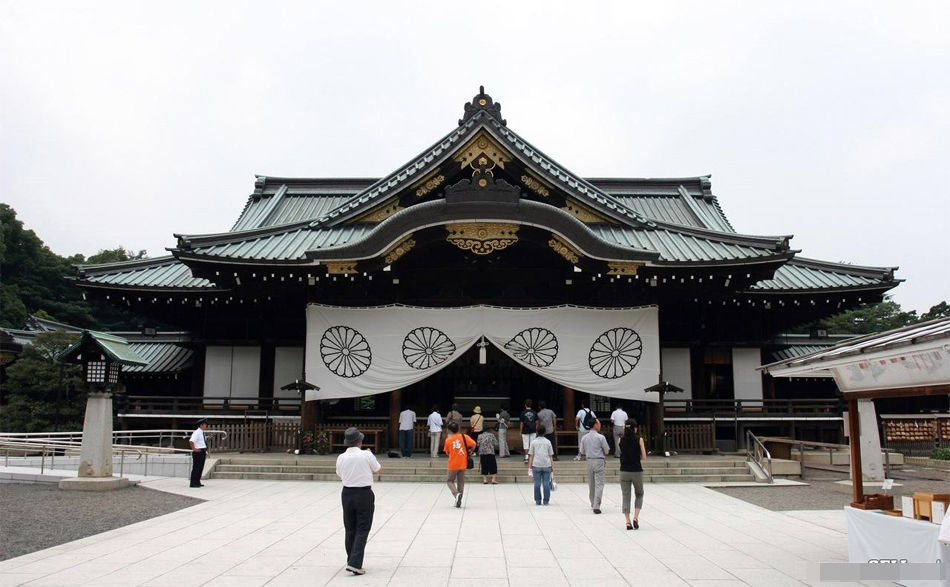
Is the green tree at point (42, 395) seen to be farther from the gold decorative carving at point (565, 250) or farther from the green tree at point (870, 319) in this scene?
the green tree at point (870, 319)

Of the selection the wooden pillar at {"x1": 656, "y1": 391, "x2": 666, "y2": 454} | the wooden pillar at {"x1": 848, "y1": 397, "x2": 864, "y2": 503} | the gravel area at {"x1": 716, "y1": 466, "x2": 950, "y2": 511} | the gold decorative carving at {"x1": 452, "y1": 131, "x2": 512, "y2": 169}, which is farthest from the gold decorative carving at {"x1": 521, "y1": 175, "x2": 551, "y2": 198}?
the wooden pillar at {"x1": 848, "y1": 397, "x2": 864, "y2": 503}

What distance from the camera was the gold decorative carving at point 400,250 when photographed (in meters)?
17.0

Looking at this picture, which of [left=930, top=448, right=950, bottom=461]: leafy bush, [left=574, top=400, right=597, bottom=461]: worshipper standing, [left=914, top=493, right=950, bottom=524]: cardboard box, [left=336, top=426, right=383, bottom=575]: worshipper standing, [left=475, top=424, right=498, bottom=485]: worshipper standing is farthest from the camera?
[left=930, top=448, right=950, bottom=461]: leafy bush

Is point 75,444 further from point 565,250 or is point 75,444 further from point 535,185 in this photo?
point 535,185

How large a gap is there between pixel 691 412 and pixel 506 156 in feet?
27.4

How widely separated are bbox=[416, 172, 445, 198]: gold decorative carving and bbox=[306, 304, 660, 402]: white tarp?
124 inches

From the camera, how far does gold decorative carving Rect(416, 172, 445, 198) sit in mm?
18109

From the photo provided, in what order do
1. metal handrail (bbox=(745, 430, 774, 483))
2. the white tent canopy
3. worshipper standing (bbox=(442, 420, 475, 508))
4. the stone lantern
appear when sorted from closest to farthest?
the white tent canopy < worshipper standing (bbox=(442, 420, 475, 508)) < the stone lantern < metal handrail (bbox=(745, 430, 774, 483))

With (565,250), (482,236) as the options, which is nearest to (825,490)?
Answer: (565,250)

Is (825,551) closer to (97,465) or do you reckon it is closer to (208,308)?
(97,465)

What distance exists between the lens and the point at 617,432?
16781mm

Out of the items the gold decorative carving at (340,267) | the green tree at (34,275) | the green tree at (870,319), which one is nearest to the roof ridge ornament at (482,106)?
the gold decorative carving at (340,267)

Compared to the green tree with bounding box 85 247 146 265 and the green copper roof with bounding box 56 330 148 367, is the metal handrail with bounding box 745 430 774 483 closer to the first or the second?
the green copper roof with bounding box 56 330 148 367

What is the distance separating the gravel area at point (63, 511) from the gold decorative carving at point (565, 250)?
9679mm
